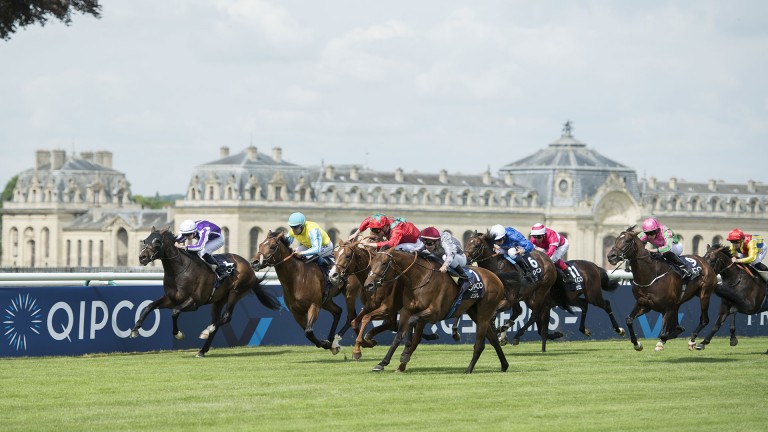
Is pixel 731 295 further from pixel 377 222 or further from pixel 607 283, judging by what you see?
pixel 377 222

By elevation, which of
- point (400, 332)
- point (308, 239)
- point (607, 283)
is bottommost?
point (400, 332)

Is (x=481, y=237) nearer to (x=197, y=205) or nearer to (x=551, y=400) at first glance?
(x=551, y=400)

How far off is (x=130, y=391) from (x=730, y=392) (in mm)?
5823

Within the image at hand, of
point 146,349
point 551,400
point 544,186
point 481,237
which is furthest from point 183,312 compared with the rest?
point 544,186

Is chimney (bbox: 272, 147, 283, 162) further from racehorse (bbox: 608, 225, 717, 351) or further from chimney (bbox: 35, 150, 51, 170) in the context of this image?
racehorse (bbox: 608, 225, 717, 351)

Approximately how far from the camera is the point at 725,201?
13025 centimetres

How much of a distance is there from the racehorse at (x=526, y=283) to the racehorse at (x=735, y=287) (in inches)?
82.0

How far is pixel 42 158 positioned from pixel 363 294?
11665 cm

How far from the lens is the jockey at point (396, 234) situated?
755 inches

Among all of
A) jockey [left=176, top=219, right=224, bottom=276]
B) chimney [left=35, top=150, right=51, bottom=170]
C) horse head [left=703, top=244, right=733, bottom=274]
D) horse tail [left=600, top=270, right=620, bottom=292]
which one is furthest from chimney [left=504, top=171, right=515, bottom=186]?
jockey [left=176, top=219, right=224, bottom=276]

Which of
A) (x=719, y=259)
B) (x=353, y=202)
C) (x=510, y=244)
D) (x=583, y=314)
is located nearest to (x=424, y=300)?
(x=510, y=244)

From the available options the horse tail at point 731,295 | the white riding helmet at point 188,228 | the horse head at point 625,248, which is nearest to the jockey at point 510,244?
the horse head at point 625,248

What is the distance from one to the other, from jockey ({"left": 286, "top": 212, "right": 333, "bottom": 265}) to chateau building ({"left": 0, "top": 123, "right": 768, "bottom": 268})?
88.8 m

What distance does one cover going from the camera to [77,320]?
21.7m
